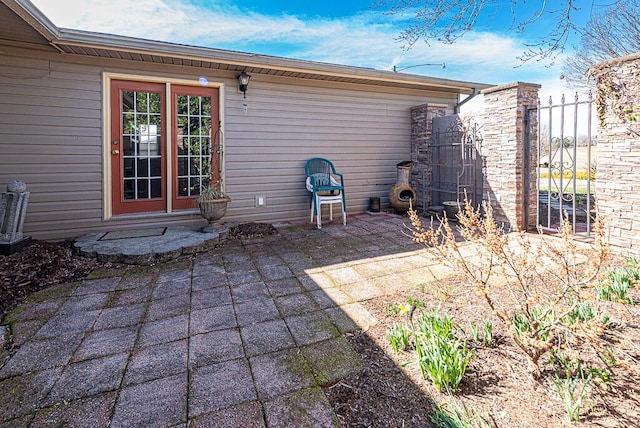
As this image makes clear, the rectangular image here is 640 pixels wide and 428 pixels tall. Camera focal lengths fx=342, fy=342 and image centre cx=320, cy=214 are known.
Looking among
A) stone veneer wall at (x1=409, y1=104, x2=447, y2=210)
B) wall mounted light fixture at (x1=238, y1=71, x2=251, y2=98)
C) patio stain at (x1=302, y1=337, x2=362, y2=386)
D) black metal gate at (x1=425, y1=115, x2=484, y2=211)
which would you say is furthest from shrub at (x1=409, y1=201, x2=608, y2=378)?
stone veneer wall at (x1=409, y1=104, x2=447, y2=210)

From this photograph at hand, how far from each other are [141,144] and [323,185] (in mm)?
2532

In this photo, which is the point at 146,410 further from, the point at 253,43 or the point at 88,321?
the point at 253,43

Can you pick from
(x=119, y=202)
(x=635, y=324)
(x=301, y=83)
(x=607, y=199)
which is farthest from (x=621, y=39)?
(x=119, y=202)

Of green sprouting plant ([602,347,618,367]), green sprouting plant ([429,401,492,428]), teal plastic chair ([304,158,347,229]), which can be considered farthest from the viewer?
teal plastic chair ([304,158,347,229])

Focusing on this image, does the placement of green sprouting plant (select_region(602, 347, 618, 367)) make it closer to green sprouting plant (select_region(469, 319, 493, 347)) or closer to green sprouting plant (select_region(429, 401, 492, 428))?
green sprouting plant (select_region(469, 319, 493, 347))

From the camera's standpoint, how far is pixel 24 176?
3.90m

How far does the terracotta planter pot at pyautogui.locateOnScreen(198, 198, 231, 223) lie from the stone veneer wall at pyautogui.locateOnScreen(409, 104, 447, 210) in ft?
10.9

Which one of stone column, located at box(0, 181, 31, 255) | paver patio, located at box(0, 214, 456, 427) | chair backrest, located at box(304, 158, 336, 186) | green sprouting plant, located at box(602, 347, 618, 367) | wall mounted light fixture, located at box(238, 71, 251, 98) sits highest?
wall mounted light fixture, located at box(238, 71, 251, 98)

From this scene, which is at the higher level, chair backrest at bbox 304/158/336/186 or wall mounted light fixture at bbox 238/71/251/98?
wall mounted light fixture at bbox 238/71/251/98

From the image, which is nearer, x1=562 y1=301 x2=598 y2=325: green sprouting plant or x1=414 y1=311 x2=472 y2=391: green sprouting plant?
x1=414 y1=311 x2=472 y2=391: green sprouting plant

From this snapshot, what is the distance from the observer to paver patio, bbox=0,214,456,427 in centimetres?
141

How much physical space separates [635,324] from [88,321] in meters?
3.29

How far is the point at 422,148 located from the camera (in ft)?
19.6

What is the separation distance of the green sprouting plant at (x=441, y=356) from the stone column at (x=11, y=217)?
3.98 metres
